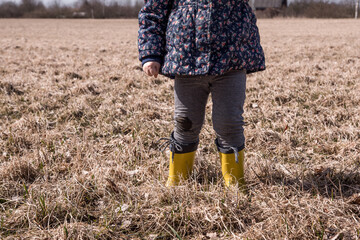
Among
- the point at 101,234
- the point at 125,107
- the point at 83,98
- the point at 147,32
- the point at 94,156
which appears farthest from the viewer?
the point at 83,98

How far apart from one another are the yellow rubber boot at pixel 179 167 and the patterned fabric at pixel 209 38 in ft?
2.27

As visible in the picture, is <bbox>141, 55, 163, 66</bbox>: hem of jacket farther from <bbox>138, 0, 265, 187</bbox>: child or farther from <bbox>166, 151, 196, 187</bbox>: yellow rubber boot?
<bbox>166, 151, 196, 187</bbox>: yellow rubber boot

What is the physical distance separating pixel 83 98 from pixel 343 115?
387cm

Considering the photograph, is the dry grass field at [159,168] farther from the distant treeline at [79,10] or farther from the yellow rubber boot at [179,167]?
the distant treeline at [79,10]

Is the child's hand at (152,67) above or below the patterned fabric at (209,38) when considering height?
below

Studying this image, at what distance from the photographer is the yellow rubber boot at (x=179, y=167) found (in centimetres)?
225

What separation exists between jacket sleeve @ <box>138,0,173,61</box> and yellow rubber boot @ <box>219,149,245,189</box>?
0.92m

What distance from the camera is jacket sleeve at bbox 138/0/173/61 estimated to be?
6.45ft

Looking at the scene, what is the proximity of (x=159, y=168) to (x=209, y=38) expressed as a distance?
1.25 metres

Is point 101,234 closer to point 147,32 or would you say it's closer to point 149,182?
point 149,182

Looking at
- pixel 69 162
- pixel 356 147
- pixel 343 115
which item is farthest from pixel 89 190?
pixel 343 115

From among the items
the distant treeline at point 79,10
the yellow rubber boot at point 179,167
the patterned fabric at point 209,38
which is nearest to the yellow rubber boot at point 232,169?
the yellow rubber boot at point 179,167

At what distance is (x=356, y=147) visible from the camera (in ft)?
9.33

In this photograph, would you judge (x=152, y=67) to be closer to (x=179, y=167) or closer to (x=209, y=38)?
(x=209, y=38)
